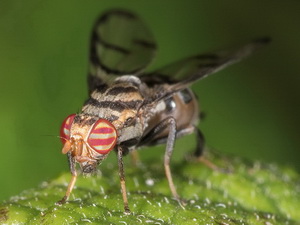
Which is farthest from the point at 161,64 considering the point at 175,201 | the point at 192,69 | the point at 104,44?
the point at 175,201

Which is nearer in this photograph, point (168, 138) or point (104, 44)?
point (168, 138)

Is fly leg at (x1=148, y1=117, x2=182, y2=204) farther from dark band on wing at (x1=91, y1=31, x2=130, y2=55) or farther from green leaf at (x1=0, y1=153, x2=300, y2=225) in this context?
dark band on wing at (x1=91, y1=31, x2=130, y2=55)

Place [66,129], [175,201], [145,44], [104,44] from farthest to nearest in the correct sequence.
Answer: [145,44]
[104,44]
[175,201]
[66,129]

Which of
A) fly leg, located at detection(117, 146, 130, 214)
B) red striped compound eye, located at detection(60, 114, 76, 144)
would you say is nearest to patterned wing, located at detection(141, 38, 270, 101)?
fly leg, located at detection(117, 146, 130, 214)

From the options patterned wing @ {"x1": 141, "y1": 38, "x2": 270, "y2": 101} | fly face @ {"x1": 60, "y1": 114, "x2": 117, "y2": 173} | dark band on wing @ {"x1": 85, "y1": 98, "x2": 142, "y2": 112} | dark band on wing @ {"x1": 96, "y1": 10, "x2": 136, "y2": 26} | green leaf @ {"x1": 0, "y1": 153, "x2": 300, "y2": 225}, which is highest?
dark band on wing @ {"x1": 96, "y1": 10, "x2": 136, "y2": 26}

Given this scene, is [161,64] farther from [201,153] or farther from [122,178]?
[122,178]

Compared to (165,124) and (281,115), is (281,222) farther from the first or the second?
(281,115)
